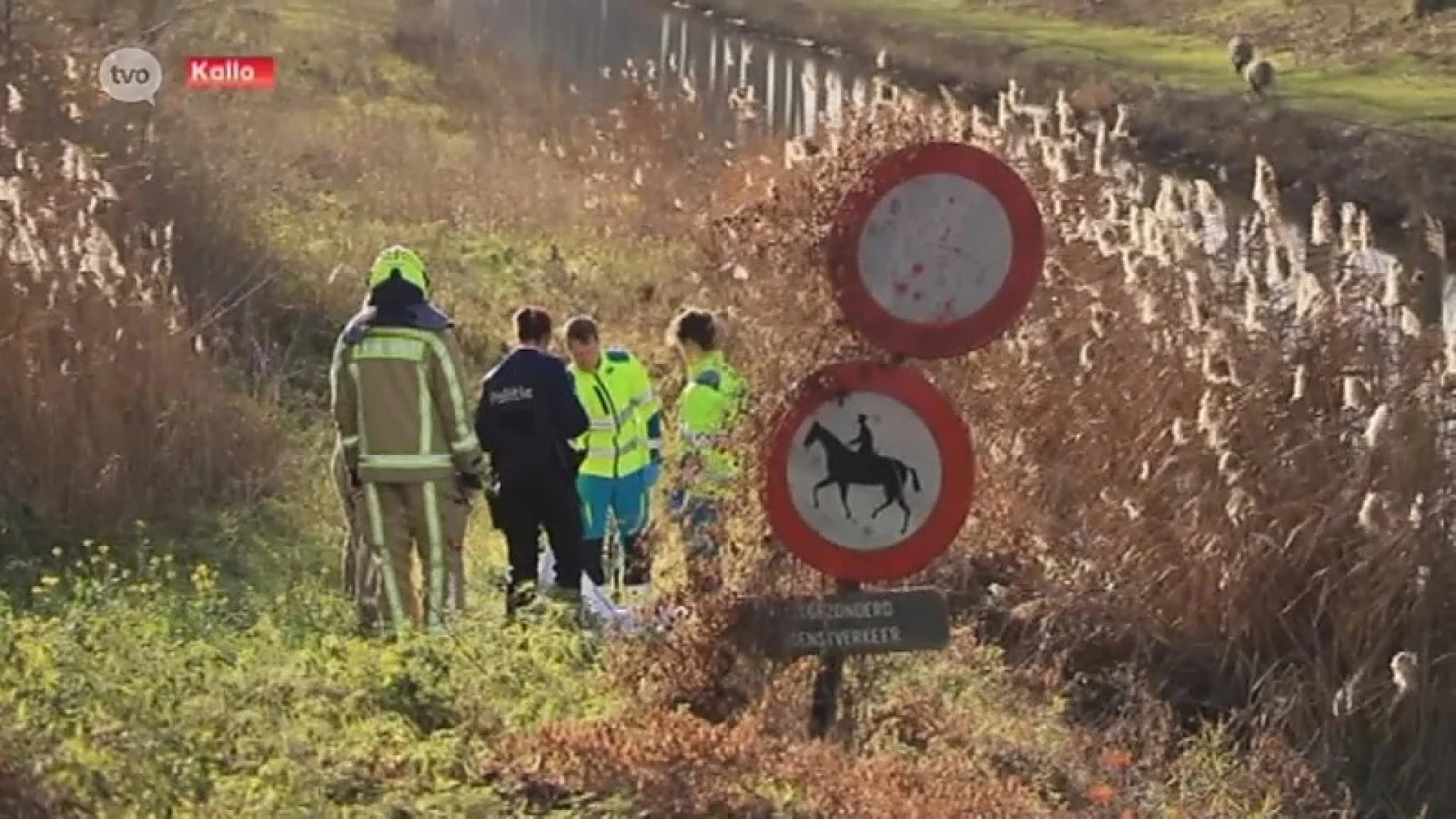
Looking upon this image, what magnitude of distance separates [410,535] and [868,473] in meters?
2.66

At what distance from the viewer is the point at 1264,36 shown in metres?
43.2

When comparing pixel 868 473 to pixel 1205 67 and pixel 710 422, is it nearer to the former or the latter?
pixel 710 422

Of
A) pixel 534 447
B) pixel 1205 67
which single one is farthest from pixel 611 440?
pixel 1205 67

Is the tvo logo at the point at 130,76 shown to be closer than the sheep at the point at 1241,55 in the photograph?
Yes

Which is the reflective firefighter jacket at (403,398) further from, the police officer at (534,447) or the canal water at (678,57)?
the canal water at (678,57)

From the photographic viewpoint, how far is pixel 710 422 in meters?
9.03

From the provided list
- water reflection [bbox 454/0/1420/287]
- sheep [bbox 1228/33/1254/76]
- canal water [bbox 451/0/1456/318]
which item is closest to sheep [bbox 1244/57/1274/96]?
sheep [bbox 1228/33/1254/76]

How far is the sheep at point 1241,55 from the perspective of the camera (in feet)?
121

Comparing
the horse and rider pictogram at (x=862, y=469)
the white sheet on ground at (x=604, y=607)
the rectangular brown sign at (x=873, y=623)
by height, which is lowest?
the white sheet on ground at (x=604, y=607)

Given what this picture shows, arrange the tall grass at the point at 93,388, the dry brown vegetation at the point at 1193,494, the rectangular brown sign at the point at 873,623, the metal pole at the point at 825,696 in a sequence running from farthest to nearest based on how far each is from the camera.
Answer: the tall grass at the point at 93,388 < the dry brown vegetation at the point at 1193,494 < the metal pole at the point at 825,696 < the rectangular brown sign at the point at 873,623

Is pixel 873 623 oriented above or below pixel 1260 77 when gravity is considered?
below

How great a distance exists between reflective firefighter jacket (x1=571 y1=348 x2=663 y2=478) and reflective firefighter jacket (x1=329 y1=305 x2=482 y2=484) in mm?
1484

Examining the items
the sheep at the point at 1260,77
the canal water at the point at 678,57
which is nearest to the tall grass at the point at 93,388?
the canal water at the point at 678,57

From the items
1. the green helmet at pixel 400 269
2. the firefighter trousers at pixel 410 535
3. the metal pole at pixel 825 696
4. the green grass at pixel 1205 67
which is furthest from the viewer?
the green grass at pixel 1205 67
